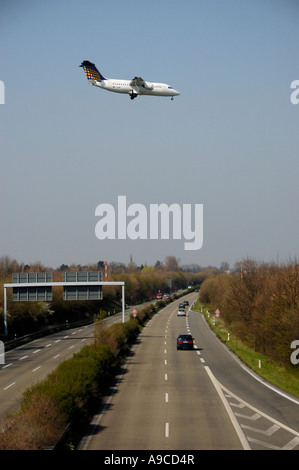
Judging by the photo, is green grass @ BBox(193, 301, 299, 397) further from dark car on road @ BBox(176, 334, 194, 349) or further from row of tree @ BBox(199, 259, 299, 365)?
dark car on road @ BBox(176, 334, 194, 349)

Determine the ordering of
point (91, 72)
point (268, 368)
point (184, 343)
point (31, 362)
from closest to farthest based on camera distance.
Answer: point (268, 368)
point (31, 362)
point (184, 343)
point (91, 72)

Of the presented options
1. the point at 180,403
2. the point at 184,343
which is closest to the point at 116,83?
the point at 184,343

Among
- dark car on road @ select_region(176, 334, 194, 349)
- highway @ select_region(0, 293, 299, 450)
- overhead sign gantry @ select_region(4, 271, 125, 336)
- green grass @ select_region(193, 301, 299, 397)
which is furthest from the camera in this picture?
overhead sign gantry @ select_region(4, 271, 125, 336)

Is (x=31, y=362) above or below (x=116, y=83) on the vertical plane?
below

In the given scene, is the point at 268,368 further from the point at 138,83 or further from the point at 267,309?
the point at 138,83

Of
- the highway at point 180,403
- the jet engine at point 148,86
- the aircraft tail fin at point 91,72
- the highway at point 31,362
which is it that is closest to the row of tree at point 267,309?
the highway at point 180,403

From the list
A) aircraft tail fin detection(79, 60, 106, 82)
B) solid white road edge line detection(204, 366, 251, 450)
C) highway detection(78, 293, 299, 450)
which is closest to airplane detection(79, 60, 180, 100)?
aircraft tail fin detection(79, 60, 106, 82)

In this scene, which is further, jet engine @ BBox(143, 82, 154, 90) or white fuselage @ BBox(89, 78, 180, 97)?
jet engine @ BBox(143, 82, 154, 90)

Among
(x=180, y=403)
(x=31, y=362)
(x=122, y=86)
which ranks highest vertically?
(x=122, y=86)
